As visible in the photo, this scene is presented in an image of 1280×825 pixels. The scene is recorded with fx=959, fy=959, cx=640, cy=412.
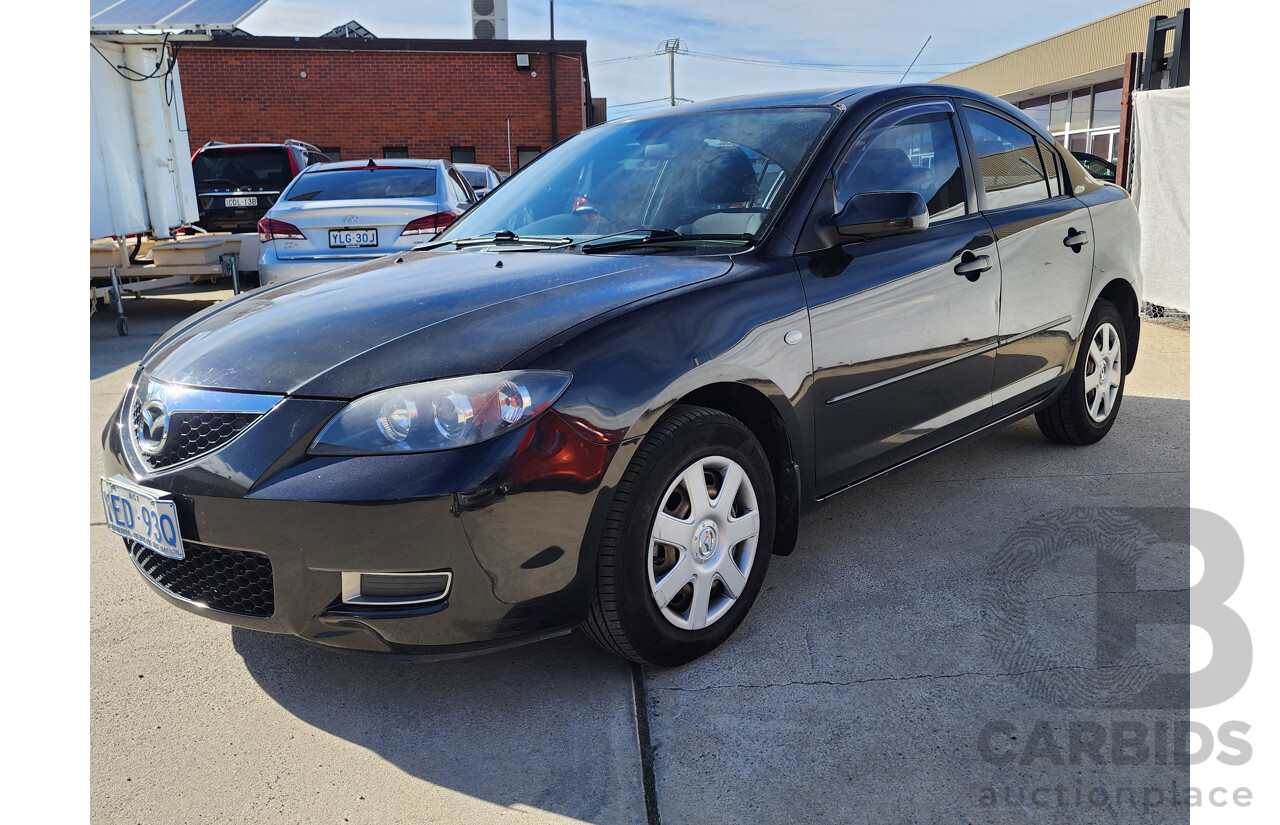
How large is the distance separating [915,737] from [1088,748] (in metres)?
0.39

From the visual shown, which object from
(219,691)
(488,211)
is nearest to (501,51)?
(488,211)

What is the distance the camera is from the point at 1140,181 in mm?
8180

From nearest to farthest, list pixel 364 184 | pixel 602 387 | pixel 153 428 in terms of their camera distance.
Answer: pixel 602 387, pixel 153 428, pixel 364 184

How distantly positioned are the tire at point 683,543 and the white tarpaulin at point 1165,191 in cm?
643

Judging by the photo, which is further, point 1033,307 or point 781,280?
point 1033,307

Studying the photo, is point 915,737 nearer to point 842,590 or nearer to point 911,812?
point 911,812

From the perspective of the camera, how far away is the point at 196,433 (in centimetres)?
234

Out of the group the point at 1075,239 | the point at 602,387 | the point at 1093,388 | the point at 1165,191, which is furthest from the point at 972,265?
the point at 1165,191

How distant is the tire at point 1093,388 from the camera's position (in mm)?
4410

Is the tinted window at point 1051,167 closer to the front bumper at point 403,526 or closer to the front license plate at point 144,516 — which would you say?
the front bumper at point 403,526

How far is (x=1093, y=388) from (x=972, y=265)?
1469 mm

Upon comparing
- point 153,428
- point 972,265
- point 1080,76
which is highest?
point 1080,76

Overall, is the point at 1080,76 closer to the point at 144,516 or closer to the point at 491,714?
the point at 491,714

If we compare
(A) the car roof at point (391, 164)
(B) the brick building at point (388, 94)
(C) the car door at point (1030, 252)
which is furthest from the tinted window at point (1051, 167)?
(B) the brick building at point (388, 94)
